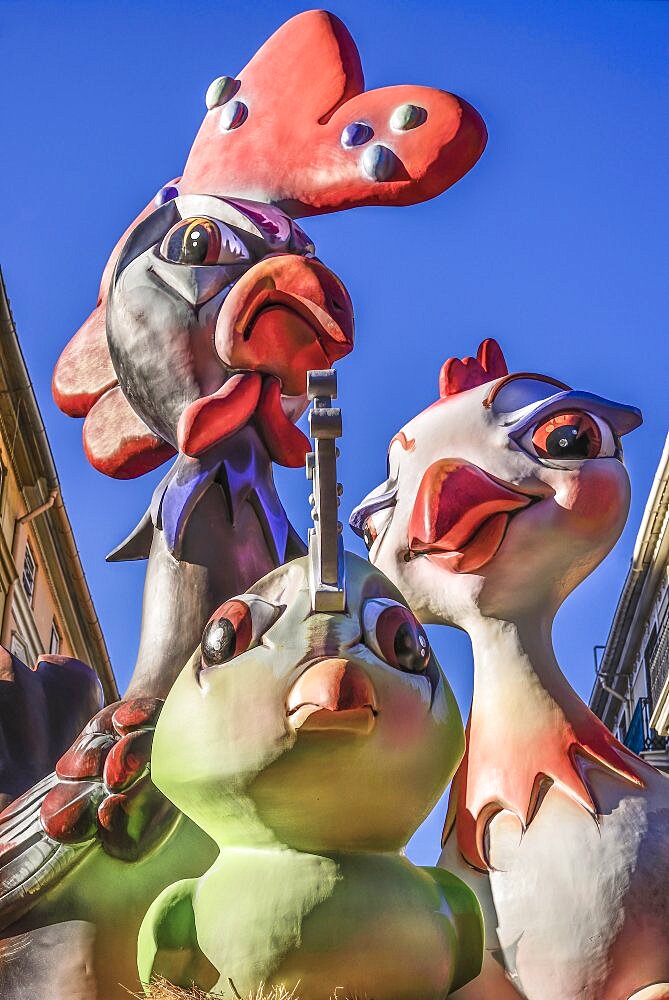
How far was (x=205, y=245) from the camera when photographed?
3.07m

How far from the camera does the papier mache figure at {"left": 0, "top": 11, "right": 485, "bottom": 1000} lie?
2.46 metres

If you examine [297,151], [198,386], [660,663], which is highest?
[297,151]

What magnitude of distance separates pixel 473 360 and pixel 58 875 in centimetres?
173

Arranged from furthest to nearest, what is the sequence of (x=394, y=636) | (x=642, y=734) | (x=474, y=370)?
(x=642, y=734), (x=474, y=370), (x=394, y=636)

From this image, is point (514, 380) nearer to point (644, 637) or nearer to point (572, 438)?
point (572, 438)

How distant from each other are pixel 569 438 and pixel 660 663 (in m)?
14.5

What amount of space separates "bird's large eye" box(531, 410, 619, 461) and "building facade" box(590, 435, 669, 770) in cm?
1180

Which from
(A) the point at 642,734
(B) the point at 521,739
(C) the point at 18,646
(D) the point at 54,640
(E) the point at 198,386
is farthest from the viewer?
(A) the point at 642,734

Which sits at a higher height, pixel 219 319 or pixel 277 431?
pixel 219 319

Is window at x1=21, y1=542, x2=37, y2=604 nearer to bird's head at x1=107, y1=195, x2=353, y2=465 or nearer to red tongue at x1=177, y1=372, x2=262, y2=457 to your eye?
bird's head at x1=107, y1=195, x2=353, y2=465

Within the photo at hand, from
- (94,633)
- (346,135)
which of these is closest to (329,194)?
(346,135)

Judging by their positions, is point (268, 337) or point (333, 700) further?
point (268, 337)

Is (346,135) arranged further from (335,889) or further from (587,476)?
(335,889)

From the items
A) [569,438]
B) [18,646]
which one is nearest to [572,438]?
[569,438]
